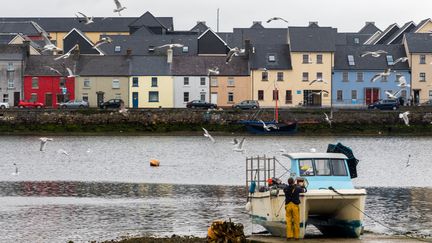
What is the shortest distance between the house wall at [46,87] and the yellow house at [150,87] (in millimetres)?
5473

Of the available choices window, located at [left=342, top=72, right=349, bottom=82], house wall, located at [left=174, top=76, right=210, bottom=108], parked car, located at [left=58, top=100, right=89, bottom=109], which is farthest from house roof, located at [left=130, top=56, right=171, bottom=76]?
window, located at [left=342, top=72, right=349, bottom=82]

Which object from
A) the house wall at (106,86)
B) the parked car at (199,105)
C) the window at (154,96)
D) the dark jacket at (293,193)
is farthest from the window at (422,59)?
the dark jacket at (293,193)

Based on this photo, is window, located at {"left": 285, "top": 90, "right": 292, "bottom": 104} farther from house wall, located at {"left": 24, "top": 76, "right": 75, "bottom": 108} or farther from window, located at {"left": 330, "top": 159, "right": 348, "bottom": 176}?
window, located at {"left": 330, "top": 159, "right": 348, "bottom": 176}

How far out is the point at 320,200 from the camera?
2841 cm

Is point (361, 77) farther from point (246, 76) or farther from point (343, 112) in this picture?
point (343, 112)

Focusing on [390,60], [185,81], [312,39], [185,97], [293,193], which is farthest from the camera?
[390,60]

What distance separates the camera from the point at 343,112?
3479 inches

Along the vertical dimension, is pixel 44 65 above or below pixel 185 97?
above

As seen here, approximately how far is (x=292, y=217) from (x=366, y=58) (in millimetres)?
81276

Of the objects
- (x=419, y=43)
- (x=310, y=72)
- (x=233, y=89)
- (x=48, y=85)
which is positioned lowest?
(x=233, y=89)

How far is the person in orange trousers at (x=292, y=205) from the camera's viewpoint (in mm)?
27828

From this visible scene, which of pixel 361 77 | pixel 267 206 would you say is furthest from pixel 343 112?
pixel 267 206

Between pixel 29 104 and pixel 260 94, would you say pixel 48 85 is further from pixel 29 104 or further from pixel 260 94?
pixel 260 94

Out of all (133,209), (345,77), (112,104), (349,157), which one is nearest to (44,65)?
(112,104)
